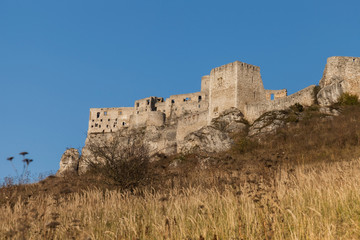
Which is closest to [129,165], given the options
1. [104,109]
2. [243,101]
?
[243,101]

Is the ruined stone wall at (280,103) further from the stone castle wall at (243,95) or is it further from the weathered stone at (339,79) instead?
the weathered stone at (339,79)

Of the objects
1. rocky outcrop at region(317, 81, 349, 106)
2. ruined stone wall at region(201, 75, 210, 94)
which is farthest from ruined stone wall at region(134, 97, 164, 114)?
rocky outcrop at region(317, 81, 349, 106)

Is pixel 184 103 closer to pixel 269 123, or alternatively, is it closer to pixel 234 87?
pixel 234 87

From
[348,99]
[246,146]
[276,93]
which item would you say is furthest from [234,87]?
[276,93]

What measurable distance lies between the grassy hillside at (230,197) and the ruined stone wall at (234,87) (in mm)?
6577

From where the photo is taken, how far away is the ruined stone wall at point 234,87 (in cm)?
3781

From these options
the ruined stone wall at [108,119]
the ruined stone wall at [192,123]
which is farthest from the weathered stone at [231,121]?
the ruined stone wall at [108,119]

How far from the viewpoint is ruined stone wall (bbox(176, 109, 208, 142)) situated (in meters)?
43.5

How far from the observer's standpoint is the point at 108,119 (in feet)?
250

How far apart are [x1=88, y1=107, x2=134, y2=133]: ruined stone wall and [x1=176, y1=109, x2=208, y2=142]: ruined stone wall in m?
30.0

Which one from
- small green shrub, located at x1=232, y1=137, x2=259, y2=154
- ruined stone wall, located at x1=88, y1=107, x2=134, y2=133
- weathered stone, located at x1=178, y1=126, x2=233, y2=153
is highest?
ruined stone wall, located at x1=88, y1=107, x2=134, y2=133

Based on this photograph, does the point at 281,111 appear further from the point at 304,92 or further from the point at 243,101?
the point at 243,101

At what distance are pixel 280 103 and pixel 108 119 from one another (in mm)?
49788

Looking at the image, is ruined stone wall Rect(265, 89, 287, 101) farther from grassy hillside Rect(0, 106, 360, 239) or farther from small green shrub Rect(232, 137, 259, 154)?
small green shrub Rect(232, 137, 259, 154)
